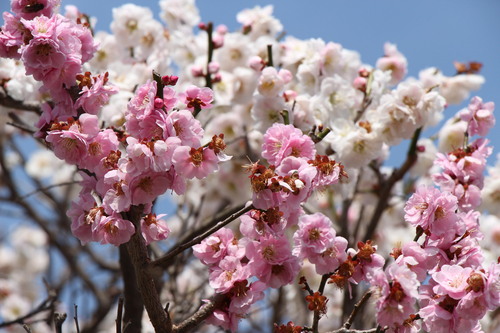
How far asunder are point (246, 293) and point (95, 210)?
1.78ft

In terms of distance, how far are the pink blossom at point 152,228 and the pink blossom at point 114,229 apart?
4.9 inches

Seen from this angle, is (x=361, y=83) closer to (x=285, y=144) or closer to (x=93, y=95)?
(x=285, y=144)

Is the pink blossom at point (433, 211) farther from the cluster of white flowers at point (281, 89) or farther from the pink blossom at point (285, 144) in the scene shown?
the cluster of white flowers at point (281, 89)

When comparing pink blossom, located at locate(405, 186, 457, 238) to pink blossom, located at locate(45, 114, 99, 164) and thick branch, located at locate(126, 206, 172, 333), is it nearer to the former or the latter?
thick branch, located at locate(126, 206, 172, 333)

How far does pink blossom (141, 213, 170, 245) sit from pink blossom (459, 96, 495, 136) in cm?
145

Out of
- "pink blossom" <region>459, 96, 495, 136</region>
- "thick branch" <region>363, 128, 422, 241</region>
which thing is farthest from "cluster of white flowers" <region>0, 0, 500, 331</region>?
"pink blossom" <region>459, 96, 495, 136</region>

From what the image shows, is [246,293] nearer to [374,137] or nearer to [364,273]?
[364,273]

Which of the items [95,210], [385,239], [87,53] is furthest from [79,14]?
[385,239]

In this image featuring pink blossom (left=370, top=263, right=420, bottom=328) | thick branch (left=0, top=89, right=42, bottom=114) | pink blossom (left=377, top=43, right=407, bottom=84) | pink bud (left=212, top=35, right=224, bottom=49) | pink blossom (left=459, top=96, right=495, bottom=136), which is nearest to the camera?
pink blossom (left=370, top=263, right=420, bottom=328)

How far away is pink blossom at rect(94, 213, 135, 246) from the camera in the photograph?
77.2 inches

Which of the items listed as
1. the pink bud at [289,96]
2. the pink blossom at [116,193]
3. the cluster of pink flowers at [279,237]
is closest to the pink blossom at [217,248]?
the cluster of pink flowers at [279,237]

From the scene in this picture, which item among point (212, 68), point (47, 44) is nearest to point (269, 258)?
point (47, 44)

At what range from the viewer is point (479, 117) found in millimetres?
2807

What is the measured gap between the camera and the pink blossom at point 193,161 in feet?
6.28
